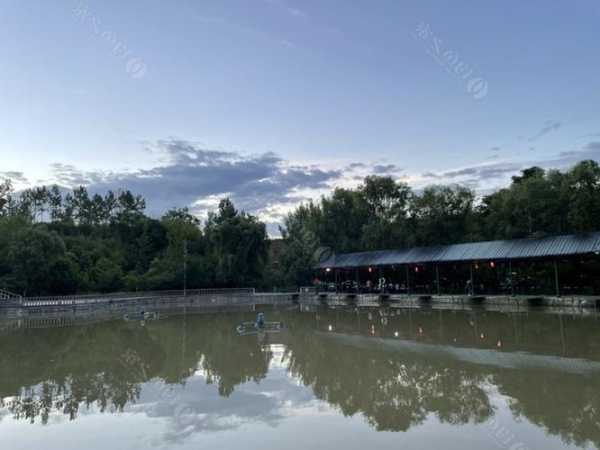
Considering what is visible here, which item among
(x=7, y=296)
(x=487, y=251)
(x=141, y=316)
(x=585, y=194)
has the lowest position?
(x=141, y=316)

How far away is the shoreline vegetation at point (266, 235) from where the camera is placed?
92.4 ft

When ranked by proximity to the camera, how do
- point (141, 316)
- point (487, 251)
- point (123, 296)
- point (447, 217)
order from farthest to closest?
point (447, 217)
point (123, 296)
point (141, 316)
point (487, 251)

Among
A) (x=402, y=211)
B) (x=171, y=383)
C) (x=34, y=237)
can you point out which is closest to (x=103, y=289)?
(x=34, y=237)

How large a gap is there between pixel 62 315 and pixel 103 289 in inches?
322

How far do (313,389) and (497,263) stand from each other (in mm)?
20632

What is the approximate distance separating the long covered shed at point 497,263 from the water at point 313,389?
5388mm

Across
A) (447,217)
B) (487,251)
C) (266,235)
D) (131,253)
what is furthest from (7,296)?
(447,217)

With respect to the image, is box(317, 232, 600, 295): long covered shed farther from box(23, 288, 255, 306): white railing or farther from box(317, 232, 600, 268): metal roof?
box(23, 288, 255, 306): white railing

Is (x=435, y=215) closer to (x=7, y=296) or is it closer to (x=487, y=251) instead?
(x=487, y=251)

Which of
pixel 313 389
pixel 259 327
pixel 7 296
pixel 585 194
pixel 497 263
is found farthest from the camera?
pixel 7 296

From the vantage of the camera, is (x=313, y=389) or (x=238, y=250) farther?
(x=238, y=250)

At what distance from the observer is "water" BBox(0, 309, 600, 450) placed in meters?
7.54

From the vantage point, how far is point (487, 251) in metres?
26.9

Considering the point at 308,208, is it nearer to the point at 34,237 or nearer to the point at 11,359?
the point at 34,237
